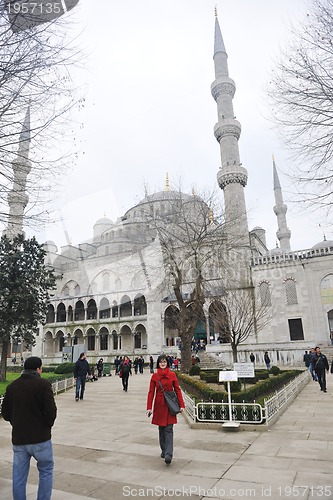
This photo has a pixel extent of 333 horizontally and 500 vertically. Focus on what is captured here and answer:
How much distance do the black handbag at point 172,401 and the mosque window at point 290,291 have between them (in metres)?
29.1

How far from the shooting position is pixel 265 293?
32.9m

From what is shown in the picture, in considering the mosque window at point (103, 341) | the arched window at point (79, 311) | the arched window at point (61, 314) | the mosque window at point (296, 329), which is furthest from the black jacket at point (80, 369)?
the arched window at point (61, 314)

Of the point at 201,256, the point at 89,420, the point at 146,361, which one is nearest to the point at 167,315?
the point at 146,361

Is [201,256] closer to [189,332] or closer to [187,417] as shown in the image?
[189,332]

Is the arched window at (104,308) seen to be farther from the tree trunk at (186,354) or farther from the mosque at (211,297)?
the tree trunk at (186,354)

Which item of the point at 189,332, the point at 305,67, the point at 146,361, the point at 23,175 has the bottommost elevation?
the point at 146,361

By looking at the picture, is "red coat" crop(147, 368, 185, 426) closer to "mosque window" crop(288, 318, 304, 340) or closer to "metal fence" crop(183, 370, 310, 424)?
"metal fence" crop(183, 370, 310, 424)

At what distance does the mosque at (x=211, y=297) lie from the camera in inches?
1133

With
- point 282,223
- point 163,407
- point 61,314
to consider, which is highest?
point 282,223

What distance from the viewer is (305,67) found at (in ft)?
24.7

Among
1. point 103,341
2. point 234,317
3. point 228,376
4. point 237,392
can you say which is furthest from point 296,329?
point 228,376

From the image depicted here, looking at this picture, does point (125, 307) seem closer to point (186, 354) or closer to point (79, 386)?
point (186, 354)

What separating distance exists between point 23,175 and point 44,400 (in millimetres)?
5738

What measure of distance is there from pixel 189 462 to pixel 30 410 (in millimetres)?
2546
